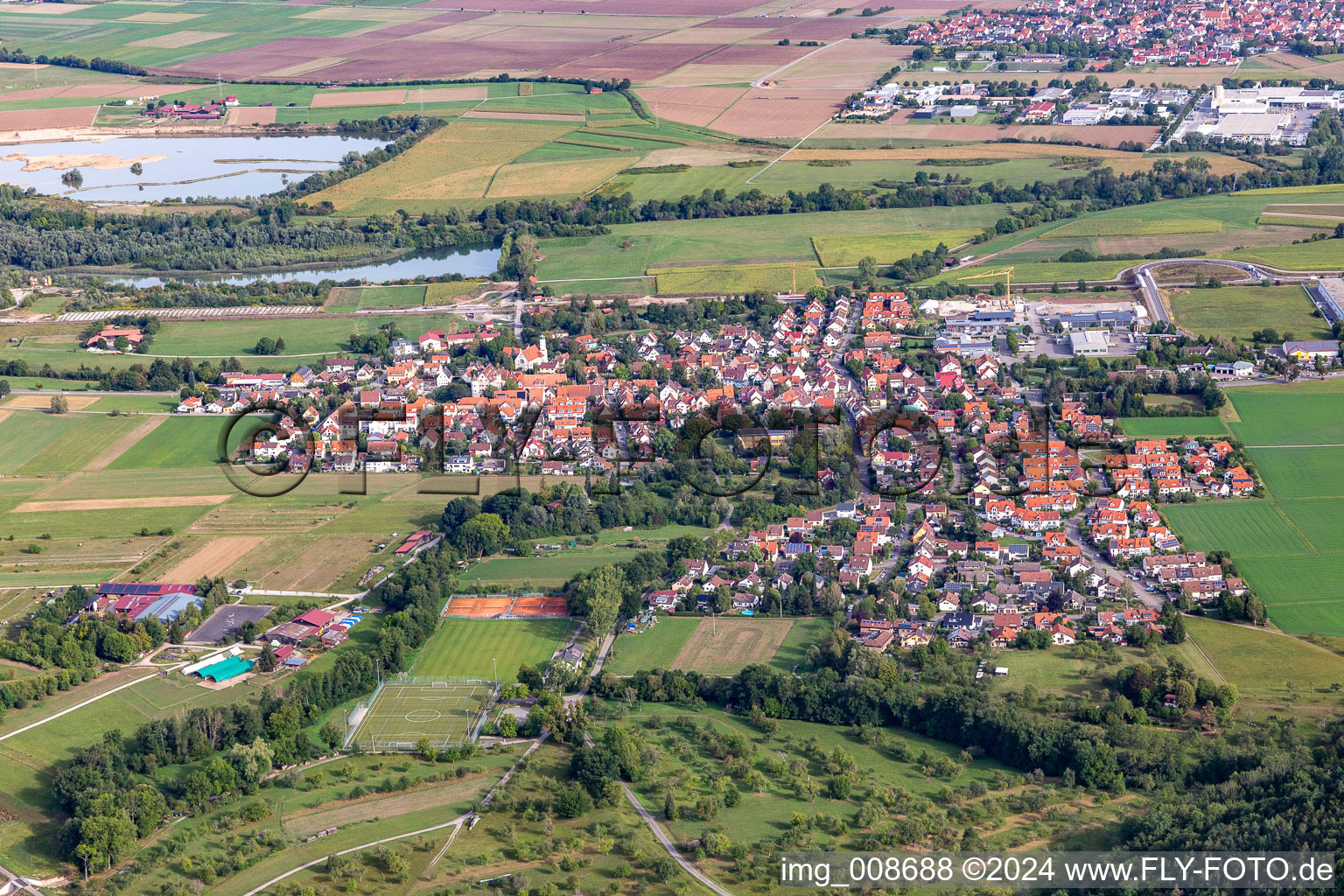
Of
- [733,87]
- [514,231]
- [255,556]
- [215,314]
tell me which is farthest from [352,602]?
[733,87]

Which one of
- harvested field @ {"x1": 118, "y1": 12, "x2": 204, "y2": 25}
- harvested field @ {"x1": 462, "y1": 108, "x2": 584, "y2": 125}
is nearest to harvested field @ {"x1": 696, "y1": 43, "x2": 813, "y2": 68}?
harvested field @ {"x1": 462, "y1": 108, "x2": 584, "y2": 125}

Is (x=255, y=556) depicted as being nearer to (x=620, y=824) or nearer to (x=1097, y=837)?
(x=620, y=824)

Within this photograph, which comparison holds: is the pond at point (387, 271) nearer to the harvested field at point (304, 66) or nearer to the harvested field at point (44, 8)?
the harvested field at point (304, 66)

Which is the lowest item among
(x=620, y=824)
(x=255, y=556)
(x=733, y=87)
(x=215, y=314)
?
(x=620, y=824)

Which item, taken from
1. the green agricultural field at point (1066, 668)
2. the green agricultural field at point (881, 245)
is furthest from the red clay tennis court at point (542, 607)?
the green agricultural field at point (881, 245)

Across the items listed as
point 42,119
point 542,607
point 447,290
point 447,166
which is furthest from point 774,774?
point 42,119

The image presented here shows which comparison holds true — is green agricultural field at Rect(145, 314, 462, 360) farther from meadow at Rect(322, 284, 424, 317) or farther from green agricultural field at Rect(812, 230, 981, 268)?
green agricultural field at Rect(812, 230, 981, 268)
